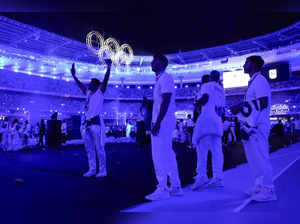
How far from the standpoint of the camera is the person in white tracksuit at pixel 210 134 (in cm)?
328

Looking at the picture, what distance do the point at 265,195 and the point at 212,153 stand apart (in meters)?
0.90

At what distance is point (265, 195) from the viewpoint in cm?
260

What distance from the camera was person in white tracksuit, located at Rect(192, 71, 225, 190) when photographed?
3.28 metres

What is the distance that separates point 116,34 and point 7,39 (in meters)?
13.9

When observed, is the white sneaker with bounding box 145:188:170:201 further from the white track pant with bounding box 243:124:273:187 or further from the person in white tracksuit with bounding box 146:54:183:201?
the white track pant with bounding box 243:124:273:187

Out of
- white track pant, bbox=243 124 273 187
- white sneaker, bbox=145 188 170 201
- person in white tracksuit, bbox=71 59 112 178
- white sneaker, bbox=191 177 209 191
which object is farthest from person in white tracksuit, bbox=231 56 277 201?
person in white tracksuit, bbox=71 59 112 178

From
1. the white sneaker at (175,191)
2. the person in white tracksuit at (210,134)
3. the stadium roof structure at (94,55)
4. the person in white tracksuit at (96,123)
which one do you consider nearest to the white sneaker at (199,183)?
the person in white tracksuit at (210,134)

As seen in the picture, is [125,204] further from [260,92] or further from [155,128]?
[260,92]

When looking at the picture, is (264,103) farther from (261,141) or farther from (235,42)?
(235,42)

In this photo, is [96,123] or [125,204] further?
[96,123]

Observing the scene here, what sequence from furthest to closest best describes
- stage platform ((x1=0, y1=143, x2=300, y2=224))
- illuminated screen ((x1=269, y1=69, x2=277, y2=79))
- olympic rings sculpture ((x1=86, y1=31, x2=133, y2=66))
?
illuminated screen ((x1=269, y1=69, x2=277, y2=79))
olympic rings sculpture ((x1=86, y1=31, x2=133, y2=66))
stage platform ((x1=0, y1=143, x2=300, y2=224))

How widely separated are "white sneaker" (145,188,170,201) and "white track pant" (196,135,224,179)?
29.6 inches

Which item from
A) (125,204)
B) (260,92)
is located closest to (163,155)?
(125,204)

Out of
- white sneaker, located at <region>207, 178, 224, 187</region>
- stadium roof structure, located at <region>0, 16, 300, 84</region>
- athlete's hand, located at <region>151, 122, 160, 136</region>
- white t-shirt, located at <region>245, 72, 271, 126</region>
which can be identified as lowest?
white sneaker, located at <region>207, 178, 224, 187</region>
